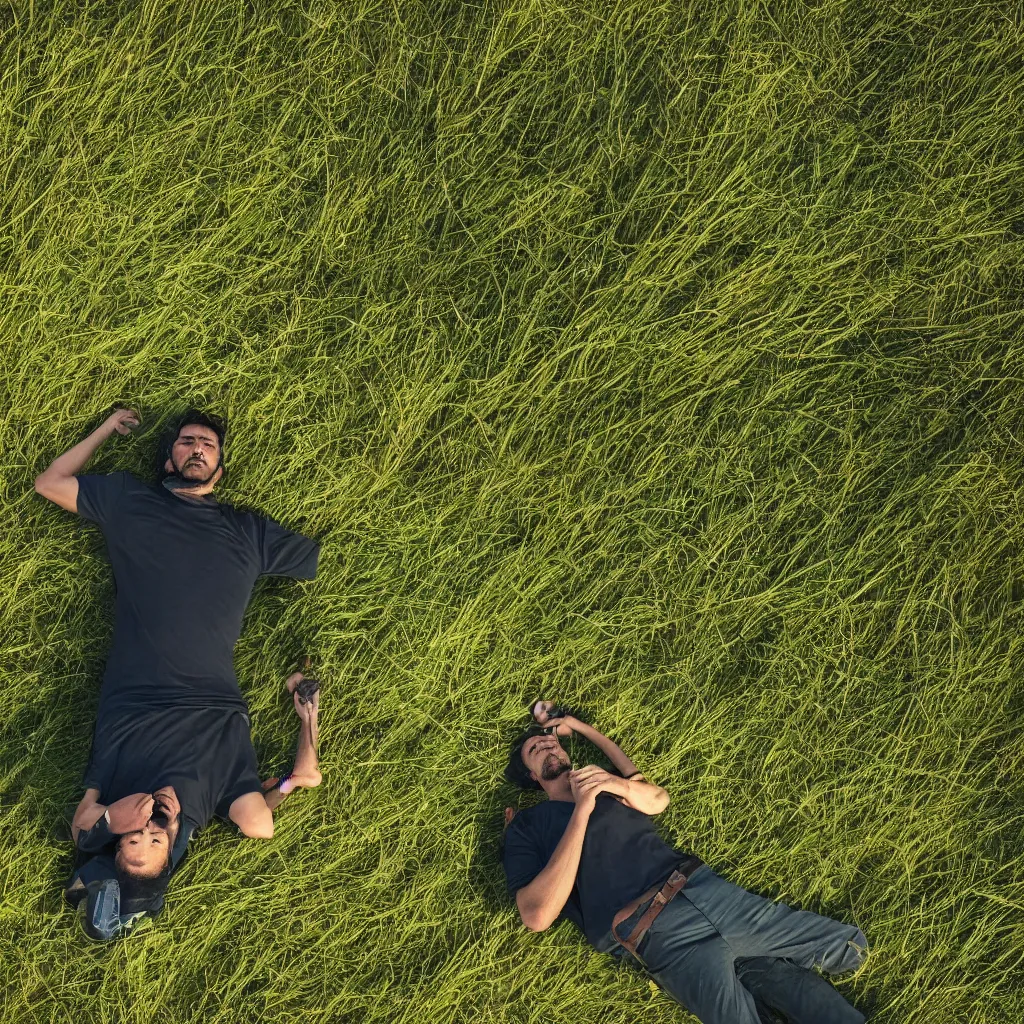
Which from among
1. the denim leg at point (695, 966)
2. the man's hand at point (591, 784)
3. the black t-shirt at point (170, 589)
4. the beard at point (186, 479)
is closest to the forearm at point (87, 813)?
the black t-shirt at point (170, 589)

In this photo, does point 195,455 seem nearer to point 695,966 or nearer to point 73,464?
point 73,464

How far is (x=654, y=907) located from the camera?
2.98m

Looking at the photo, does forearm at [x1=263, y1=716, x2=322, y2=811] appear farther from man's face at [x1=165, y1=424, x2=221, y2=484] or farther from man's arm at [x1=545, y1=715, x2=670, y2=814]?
man's face at [x1=165, y1=424, x2=221, y2=484]

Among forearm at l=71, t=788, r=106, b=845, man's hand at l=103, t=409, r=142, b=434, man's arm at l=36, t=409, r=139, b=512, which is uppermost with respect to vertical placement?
man's hand at l=103, t=409, r=142, b=434

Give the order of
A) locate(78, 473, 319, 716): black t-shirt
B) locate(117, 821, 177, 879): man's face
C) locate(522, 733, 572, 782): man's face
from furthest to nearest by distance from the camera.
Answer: locate(522, 733, 572, 782): man's face < locate(78, 473, 319, 716): black t-shirt < locate(117, 821, 177, 879): man's face

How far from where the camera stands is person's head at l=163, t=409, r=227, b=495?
10.4ft

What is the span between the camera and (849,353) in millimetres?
3406

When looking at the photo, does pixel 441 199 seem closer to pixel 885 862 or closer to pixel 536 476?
pixel 536 476

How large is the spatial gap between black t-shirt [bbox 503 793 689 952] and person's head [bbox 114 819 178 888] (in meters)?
1.39

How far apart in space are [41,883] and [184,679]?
3.94ft

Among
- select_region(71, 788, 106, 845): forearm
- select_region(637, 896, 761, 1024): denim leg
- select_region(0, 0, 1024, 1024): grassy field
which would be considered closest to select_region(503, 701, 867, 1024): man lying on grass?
select_region(637, 896, 761, 1024): denim leg

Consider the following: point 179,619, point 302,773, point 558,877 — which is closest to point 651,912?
point 558,877

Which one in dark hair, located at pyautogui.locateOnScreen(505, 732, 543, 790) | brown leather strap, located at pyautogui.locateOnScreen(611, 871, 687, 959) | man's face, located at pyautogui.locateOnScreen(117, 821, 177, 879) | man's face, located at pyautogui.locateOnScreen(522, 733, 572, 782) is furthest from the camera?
dark hair, located at pyautogui.locateOnScreen(505, 732, 543, 790)

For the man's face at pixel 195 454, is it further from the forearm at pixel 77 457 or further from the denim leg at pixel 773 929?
the denim leg at pixel 773 929
